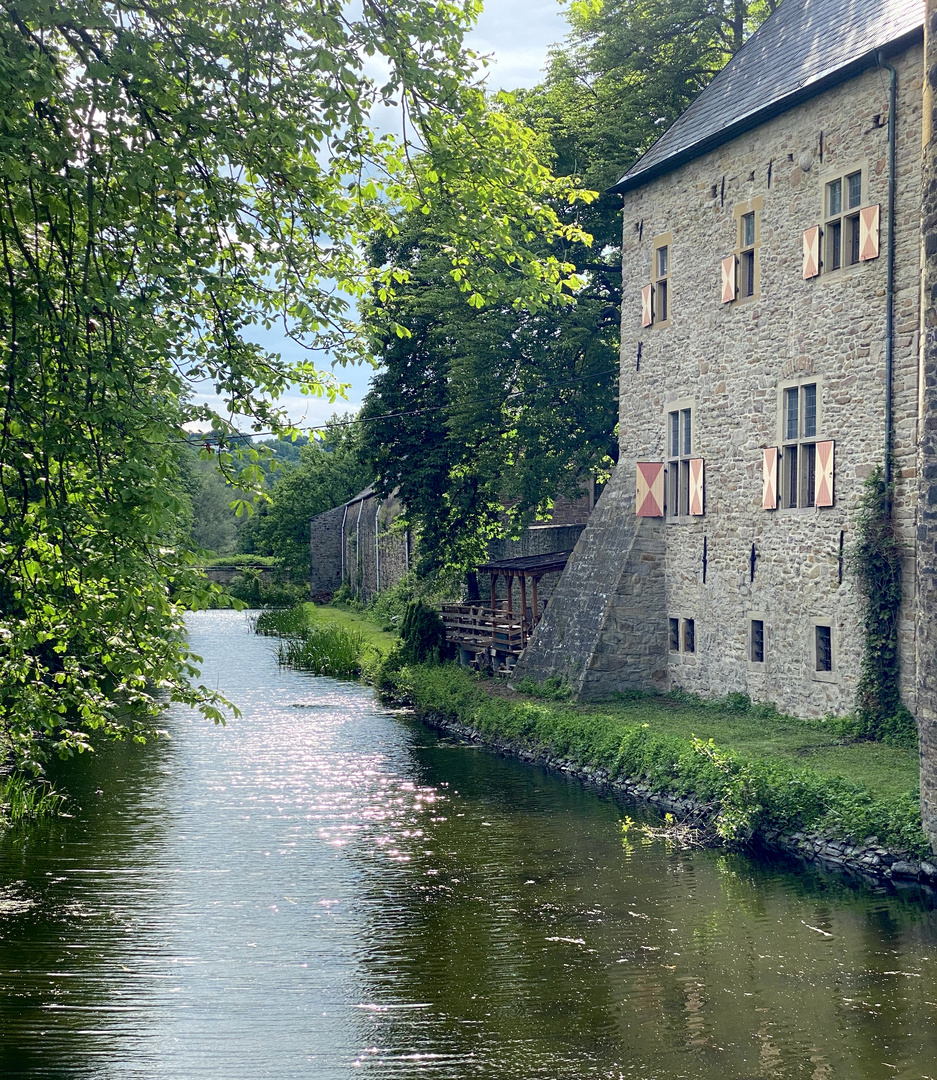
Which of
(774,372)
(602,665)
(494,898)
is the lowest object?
(494,898)

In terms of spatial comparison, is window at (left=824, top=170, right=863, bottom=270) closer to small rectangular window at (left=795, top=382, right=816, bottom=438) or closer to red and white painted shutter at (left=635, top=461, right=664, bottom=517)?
small rectangular window at (left=795, top=382, right=816, bottom=438)

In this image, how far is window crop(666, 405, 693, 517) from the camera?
17.4 metres

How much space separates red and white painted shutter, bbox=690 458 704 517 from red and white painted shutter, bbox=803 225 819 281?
3.52m

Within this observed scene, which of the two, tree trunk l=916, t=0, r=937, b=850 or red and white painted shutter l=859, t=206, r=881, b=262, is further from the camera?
red and white painted shutter l=859, t=206, r=881, b=262

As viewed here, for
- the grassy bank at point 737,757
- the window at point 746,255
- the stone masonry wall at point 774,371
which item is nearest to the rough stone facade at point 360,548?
the stone masonry wall at point 774,371

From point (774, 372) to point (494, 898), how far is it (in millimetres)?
8710

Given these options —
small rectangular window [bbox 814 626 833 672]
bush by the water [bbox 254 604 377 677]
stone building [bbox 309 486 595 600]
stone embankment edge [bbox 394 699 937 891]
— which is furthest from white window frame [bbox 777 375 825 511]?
bush by the water [bbox 254 604 377 677]

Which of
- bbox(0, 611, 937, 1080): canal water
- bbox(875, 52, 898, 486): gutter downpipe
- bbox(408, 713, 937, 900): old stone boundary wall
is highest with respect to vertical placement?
bbox(875, 52, 898, 486): gutter downpipe

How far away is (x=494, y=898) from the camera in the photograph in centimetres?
959

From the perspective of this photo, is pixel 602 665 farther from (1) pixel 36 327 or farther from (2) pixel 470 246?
(1) pixel 36 327

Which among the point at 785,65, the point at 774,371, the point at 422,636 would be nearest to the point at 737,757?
the point at 774,371

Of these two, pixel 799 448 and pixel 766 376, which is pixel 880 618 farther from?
pixel 766 376

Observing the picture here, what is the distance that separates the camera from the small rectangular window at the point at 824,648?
13992 mm

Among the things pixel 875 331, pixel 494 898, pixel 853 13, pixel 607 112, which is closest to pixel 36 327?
pixel 494 898
